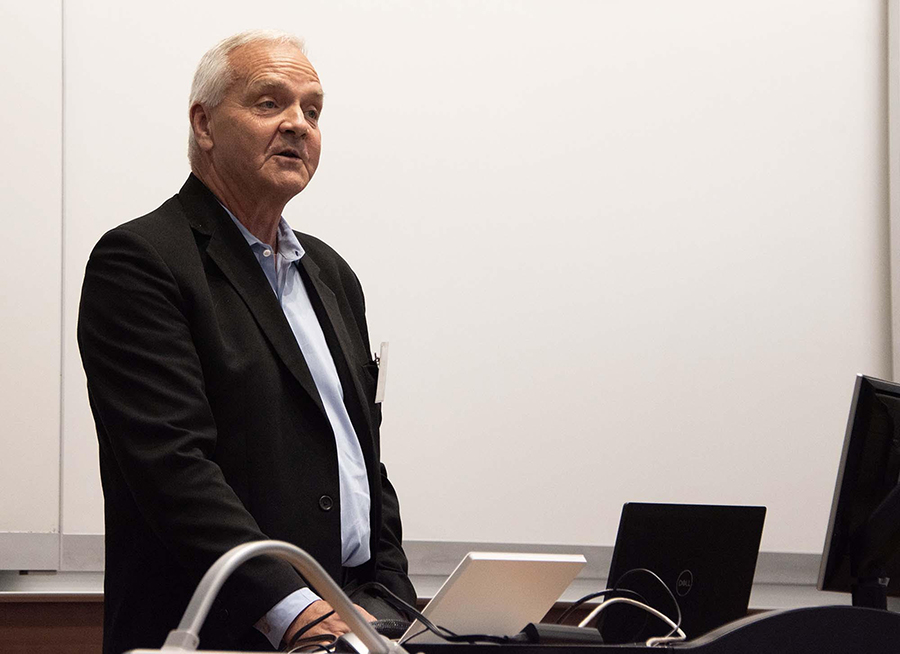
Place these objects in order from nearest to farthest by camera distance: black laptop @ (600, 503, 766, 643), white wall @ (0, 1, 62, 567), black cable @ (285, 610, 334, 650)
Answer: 1. black cable @ (285, 610, 334, 650)
2. black laptop @ (600, 503, 766, 643)
3. white wall @ (0, 1, 62, 567)

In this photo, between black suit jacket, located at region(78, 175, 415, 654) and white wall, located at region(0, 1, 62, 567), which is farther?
white wall, located at region(0, 1, 62, 567)

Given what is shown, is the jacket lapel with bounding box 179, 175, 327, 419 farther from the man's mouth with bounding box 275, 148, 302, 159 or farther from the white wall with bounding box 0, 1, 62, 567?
the white wall with bounding box 0, 1, 62, 567

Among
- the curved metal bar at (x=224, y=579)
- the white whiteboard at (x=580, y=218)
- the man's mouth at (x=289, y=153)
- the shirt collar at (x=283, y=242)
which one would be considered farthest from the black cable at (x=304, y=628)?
the white whiteboard at (x=580, y=218)

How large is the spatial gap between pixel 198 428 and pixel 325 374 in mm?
330

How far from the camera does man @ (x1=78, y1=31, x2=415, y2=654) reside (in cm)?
173

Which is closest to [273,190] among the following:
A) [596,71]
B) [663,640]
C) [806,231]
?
[663,640]

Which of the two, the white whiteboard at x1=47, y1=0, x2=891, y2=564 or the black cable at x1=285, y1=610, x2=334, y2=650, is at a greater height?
Result: the white whiteboard at x1=47, y1=0, x2=891, y2=564

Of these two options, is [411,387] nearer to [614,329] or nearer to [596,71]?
[614,329]

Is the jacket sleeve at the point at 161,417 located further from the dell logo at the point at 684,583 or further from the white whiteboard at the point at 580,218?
the white whiteboard at the point at 580,218

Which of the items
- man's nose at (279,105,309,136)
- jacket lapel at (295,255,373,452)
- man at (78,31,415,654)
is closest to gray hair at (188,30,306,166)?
man at (78,31,415,654)

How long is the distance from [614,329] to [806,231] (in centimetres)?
70

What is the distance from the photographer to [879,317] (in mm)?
3424

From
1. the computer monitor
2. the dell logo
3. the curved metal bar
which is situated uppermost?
the curved metal bar

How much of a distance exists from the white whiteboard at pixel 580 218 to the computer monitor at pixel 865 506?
1.49 metres
